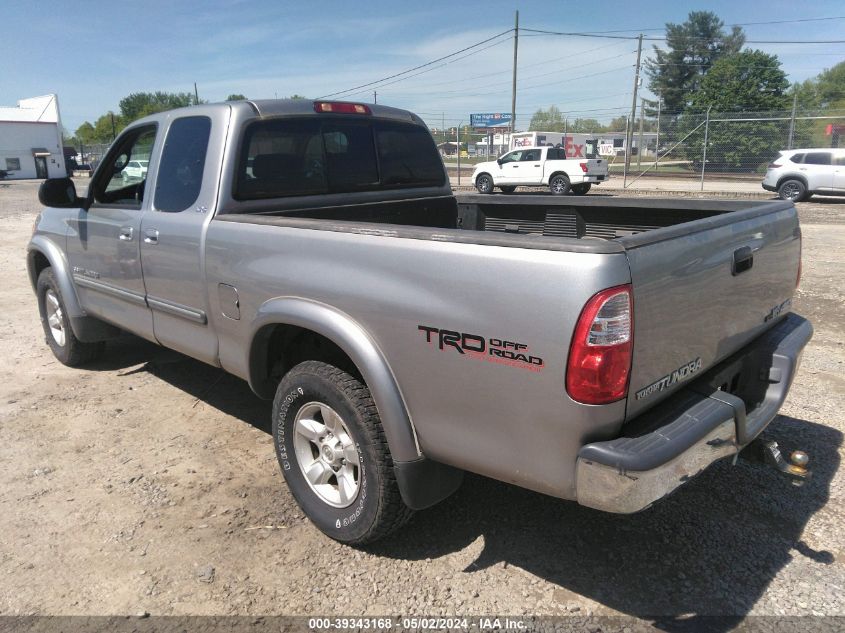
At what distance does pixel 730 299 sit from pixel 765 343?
1.87ft

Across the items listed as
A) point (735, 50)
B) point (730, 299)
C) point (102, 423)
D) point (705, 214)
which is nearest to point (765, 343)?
point (730, 299)

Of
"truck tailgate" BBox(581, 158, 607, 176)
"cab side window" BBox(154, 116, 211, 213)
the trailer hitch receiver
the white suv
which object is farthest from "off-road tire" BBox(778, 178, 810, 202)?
"cab side window" BBox(154, 116, 211, 213)

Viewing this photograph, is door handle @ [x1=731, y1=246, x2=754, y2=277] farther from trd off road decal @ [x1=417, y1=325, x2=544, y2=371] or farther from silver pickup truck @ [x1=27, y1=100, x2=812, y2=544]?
trd off road decal @ [x1=417, y1=325, x2=544, y2=371]

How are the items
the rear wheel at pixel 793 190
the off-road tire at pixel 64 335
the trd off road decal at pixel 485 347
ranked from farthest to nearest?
the rear wheel at pixel 793 190
the off-road tire at pixel 64 335
the trd off road decal at pixel 485 347

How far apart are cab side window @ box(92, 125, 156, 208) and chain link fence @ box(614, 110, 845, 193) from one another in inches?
884

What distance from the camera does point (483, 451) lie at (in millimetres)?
2297

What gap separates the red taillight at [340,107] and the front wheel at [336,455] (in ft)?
5.65

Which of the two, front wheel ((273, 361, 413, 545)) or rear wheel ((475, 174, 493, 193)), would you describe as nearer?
front wheel ((273, 361, 413, 545))

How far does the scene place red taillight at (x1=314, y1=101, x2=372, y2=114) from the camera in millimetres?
3855

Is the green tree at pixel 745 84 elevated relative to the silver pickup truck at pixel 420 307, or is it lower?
elevated

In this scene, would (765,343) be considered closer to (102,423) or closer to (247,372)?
(247,372)

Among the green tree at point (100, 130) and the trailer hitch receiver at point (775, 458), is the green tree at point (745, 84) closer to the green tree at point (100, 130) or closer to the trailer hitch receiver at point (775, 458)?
the trailer hitch receiver at point (775, 458)

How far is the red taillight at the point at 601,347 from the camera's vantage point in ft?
6.51

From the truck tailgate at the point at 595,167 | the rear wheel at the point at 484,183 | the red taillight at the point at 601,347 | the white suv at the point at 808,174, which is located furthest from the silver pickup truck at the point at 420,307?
the rear wheel at the point at 484,183
